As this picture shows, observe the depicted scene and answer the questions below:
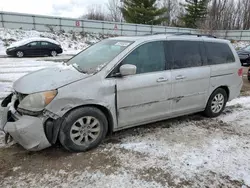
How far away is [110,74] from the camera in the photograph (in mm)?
3270

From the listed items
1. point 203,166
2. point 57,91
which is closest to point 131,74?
point 57,91

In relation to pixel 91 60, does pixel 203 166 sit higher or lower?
lower

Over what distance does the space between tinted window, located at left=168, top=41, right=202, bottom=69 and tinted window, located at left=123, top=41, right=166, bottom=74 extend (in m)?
0.26

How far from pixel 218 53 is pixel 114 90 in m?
2.57

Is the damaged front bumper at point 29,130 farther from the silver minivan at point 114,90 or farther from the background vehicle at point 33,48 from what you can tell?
the background vehicle at point 33,48

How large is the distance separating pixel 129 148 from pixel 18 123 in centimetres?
163

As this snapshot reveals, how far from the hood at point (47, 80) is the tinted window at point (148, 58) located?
0.81 metres

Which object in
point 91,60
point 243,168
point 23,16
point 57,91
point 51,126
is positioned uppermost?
point 23,16

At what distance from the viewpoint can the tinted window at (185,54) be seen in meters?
3.92

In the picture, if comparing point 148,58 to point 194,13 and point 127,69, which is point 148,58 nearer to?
point 127,69

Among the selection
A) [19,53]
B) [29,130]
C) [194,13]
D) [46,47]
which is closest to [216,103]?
[29,130]

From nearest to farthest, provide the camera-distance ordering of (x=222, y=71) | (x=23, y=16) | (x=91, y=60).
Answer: (x=91, y=60) < (x=222, y=71) < (x=23, y=16)

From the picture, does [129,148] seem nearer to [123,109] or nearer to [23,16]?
[123,109]

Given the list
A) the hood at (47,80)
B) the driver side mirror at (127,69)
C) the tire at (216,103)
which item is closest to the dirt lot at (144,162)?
the tire at (216,103)
